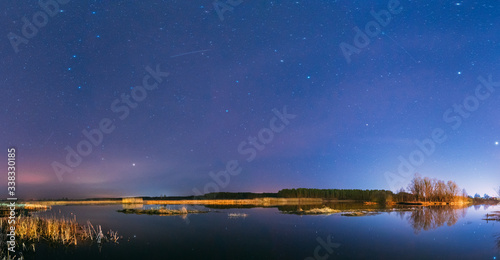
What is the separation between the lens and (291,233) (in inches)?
1064

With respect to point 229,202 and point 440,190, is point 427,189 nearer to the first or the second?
point 440,190

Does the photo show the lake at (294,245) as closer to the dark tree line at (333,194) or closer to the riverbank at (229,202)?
the riverbank at (229,202)

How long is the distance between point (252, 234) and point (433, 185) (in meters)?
97.2

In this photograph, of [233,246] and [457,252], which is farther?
[233,246]

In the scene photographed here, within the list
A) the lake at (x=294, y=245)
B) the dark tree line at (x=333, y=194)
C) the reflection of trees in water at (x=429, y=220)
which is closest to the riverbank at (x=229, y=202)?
the dark tree line at (x=333, y=194)

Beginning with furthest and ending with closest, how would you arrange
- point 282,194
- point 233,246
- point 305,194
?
1. point 282,194
2. point 305,194
3. point 233,246

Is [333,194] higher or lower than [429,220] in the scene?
lower

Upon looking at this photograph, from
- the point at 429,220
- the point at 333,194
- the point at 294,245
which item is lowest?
the point at 333,194

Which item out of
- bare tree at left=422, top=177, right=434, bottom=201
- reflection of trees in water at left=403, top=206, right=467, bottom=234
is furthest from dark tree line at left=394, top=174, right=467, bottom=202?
reflection of trees in water at left=403, top=206, right=467, bottom=234

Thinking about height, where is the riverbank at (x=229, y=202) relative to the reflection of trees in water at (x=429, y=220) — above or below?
below

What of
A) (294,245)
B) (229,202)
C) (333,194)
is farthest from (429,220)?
(333,194)

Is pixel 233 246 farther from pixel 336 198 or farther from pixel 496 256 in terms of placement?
pixel 336 198

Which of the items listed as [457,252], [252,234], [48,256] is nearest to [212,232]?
[252,234]

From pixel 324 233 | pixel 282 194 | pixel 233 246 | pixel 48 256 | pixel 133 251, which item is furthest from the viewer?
pixel 282 194
